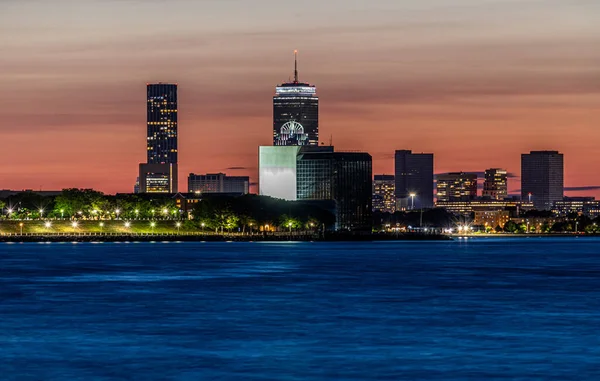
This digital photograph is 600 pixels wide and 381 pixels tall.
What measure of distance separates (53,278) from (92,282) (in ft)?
23.8

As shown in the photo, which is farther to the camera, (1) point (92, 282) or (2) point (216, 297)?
(1) point (92, 282)

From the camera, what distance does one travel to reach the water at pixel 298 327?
134 ft

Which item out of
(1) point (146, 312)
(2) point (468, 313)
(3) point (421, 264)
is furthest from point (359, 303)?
(3) point (421, 264)

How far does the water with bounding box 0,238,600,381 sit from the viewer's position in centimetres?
4091

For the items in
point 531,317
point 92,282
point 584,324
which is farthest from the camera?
point 92,282

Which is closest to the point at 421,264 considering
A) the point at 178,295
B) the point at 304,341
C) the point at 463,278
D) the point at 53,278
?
the point at 463,278

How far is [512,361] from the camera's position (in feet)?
139

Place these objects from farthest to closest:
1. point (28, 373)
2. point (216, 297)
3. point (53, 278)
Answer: point (53, 278), point (216, 297), point (28, 373)

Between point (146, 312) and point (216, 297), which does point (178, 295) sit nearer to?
point (216, 297)

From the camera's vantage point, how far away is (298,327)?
5406 cm

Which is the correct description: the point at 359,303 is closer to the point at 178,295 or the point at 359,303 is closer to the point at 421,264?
the point at 178,295

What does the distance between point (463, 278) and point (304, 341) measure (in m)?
48.1

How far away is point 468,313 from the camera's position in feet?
201

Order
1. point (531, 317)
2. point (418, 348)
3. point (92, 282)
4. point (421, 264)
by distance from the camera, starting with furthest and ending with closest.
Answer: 1. point (421, 264)
2. point (92, 282)
3. point (531, 317)
4. point (418, 348)
